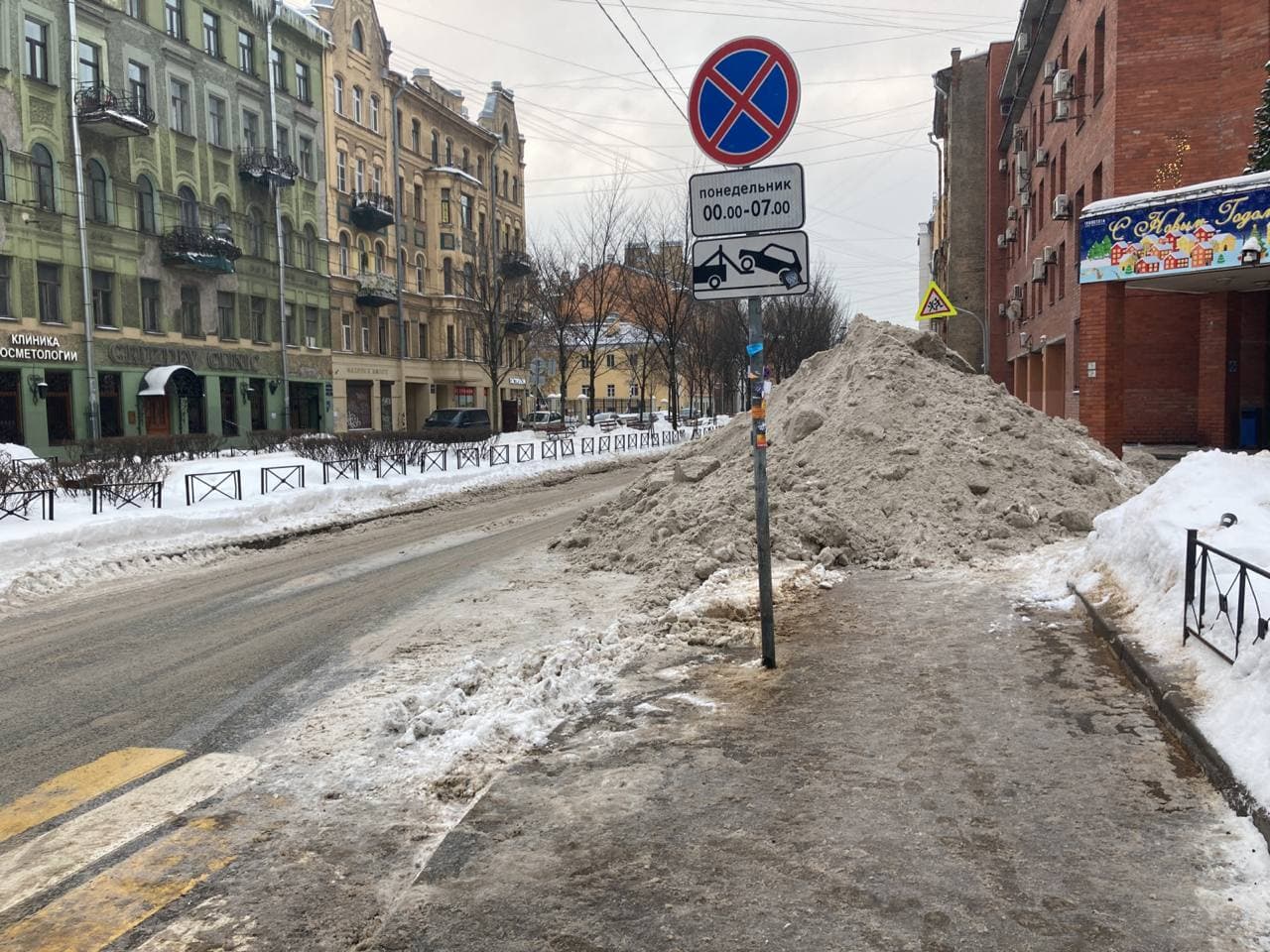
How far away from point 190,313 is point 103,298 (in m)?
4.14

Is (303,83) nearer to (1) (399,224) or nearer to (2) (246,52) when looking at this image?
(2) (246,52)

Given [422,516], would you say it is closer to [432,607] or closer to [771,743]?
[432,607]

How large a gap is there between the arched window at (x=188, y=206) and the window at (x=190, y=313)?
2.35 meters

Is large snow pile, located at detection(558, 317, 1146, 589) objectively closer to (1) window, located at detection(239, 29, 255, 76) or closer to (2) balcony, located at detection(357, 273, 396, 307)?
(1) window, located at detection(239, 29, 255, 76)

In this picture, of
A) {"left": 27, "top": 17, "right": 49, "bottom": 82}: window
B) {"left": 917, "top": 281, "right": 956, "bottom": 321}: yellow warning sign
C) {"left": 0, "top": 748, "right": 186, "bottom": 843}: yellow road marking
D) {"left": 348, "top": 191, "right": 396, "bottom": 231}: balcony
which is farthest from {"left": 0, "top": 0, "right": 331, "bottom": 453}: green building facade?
{"left": 0, "top": 748, "right": 186, "bottom": 843}: yellow road marking

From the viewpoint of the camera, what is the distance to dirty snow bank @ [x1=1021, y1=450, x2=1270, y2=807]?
4242mm

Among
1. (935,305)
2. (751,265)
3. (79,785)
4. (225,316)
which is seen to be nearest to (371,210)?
(225,316)

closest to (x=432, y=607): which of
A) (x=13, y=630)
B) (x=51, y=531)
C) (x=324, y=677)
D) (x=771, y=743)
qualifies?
(x=324, y=677)

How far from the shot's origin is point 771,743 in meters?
4.67

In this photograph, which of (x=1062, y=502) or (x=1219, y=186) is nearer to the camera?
(x=1062, y=502)

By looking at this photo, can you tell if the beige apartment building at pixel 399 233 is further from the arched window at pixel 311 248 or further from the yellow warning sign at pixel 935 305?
the yellow warning sign at pixel 935 305

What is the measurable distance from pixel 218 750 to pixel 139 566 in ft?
23.7

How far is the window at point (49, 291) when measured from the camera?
2817cm

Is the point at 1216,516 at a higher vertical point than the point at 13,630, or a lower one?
higher
